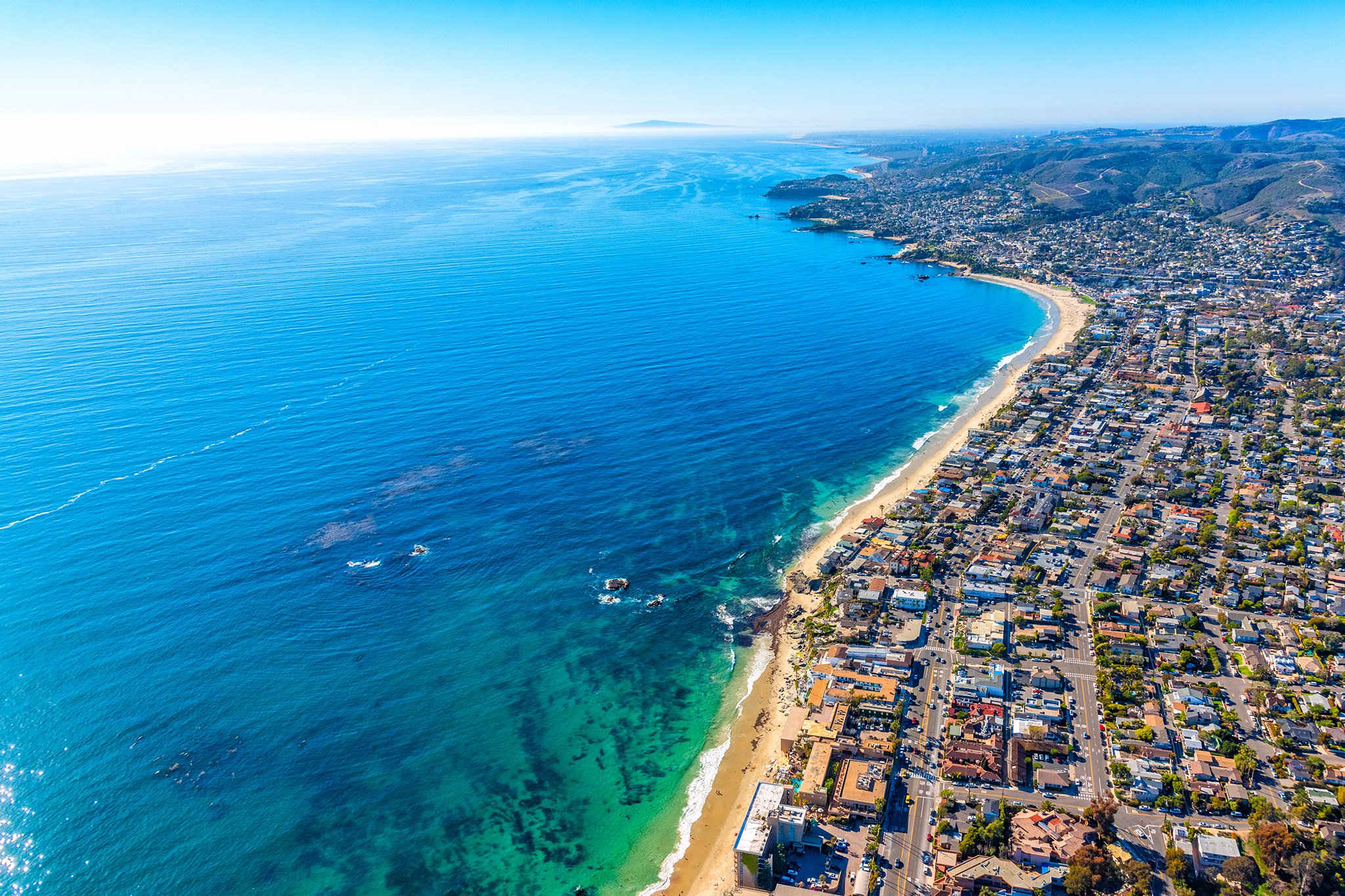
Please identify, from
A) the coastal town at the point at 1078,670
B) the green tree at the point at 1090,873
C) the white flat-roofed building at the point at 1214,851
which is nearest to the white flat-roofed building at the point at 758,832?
the coastal town at the point at 1078,670

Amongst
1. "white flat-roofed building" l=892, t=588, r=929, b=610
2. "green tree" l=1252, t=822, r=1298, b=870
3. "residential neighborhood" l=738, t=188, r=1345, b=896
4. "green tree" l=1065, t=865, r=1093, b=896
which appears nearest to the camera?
"green tree" l=1065, t=865, r=1093, b=896

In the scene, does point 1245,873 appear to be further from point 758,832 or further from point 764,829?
point 758,832

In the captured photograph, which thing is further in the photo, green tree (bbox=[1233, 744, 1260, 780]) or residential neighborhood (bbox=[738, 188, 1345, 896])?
green tree (bbox=[1233, 744, 1260, 780])

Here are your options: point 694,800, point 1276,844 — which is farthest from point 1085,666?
point 694,800

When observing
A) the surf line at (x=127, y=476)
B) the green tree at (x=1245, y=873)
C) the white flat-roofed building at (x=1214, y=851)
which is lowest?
the white flat-roofed building at (x=1214, y=851)

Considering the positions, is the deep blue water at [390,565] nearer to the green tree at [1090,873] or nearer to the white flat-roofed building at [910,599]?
the white flat-roofed building at [910,599]

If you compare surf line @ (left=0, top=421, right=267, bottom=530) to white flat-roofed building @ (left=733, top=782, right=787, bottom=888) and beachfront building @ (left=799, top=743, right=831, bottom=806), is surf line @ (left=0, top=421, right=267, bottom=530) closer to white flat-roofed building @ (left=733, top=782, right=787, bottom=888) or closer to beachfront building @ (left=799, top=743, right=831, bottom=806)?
white flat-roofed building @ (left=733, top=782, right=787, bottom=888)

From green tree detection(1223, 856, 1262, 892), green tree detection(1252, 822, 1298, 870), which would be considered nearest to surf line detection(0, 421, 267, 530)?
green tree detection(1223, 856, 1262, 892)
